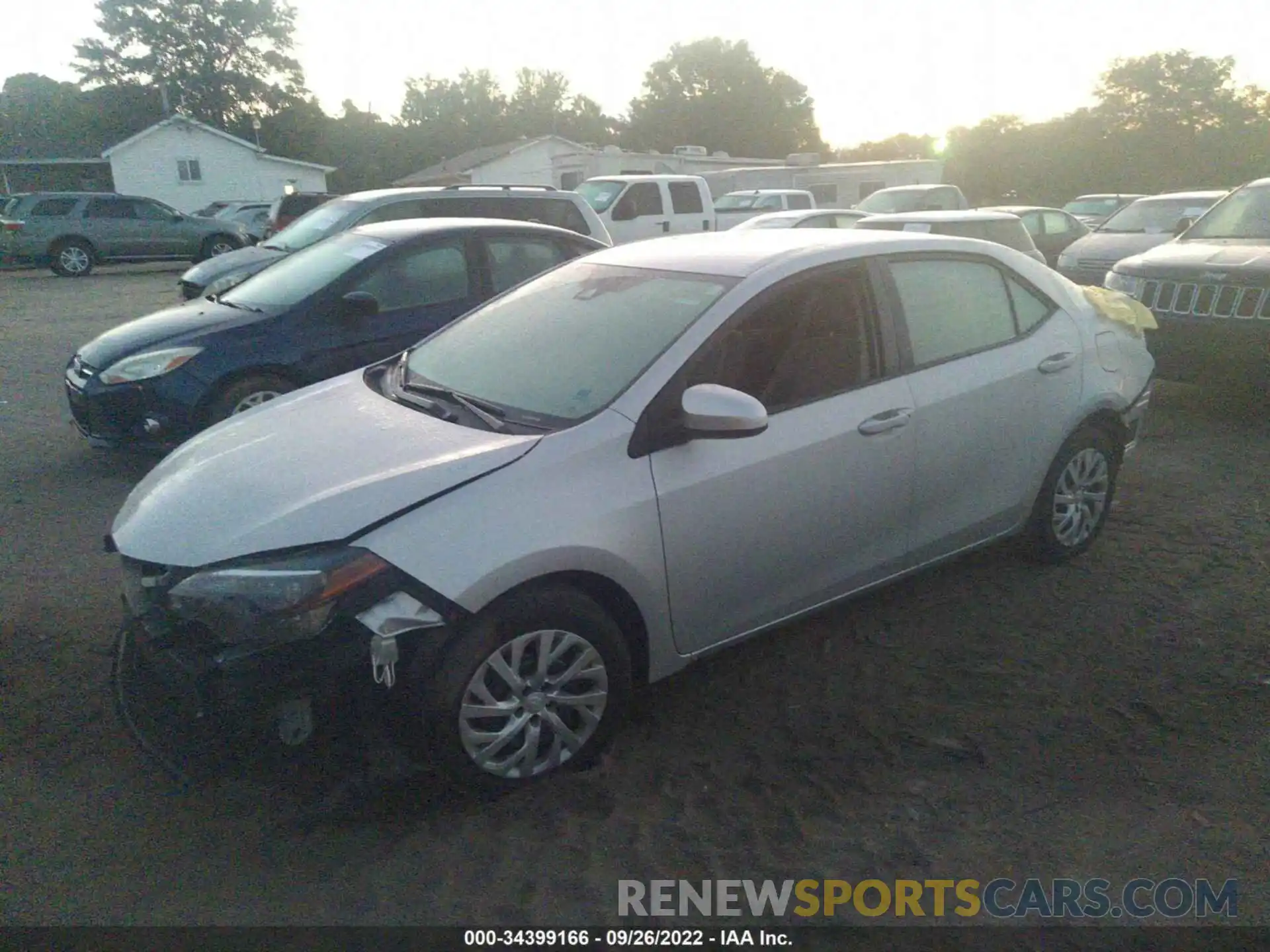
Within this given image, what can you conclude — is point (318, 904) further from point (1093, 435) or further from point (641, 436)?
point (1093, 435)

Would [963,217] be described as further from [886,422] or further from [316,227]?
[886,422]

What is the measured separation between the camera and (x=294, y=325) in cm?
622

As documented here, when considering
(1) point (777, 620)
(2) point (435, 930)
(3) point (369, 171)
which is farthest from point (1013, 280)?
(3) point (369, 171)

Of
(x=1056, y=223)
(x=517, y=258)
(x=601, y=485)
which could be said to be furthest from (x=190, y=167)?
(x=601, y=485)

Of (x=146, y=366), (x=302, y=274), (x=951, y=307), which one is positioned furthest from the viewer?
(x=302, y=274)

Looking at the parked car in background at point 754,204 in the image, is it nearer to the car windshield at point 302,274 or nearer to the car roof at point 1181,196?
the car roof at point 1181,196

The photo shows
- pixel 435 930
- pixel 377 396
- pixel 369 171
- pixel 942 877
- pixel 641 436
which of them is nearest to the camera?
pixel 435 930

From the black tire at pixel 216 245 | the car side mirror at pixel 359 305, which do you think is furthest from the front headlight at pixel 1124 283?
the black tire at pixel 216 245

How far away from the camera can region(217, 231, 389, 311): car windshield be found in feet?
21.1

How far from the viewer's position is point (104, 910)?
263 centimetres

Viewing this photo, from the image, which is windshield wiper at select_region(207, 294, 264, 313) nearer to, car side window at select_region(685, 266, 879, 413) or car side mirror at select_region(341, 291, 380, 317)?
car side mirror at select_region(341, 291, 380, 317)

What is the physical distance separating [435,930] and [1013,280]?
3632 millimetres

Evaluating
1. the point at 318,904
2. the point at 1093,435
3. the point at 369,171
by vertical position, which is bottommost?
the point at 318,904

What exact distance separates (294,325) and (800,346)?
377cm
